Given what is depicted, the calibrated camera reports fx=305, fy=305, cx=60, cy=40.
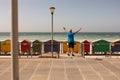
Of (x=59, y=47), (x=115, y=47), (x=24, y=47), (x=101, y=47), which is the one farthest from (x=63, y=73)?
(x=115, y=47)

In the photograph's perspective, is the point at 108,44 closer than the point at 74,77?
No

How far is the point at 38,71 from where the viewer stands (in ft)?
40.2

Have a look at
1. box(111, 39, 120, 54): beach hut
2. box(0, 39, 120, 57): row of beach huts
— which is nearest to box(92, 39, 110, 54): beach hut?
box(0, 39, 120, 57): row of beach huts

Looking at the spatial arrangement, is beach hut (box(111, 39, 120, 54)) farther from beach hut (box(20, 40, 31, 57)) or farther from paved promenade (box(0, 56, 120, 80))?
paved promenade (box(0, 56, 120, 80))

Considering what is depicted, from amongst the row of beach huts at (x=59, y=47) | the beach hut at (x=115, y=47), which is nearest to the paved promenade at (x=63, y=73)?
the row of beach huts at (x=59, y=47)

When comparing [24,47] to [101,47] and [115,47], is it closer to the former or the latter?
[101,47]

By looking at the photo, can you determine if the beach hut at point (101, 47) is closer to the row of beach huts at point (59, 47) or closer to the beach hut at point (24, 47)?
the row of beach huts at point (59, 47)

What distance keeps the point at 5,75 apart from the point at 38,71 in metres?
1.51

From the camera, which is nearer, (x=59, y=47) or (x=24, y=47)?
(x=24, y=47)

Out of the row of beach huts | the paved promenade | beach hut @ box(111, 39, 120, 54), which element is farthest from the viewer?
beach hut @ box(111, 39, 120, 54)

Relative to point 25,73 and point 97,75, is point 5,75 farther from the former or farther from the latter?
point 97,75

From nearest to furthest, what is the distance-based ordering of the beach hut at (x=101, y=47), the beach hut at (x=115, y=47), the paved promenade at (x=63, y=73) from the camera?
the paved promenade at (x=63, y=73) < the beach hut at (x=101, y=47) < the beach hut at (x=115, y=47)

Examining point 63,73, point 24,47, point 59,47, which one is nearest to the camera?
point 63,73

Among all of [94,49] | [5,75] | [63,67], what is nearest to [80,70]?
[63,67]
